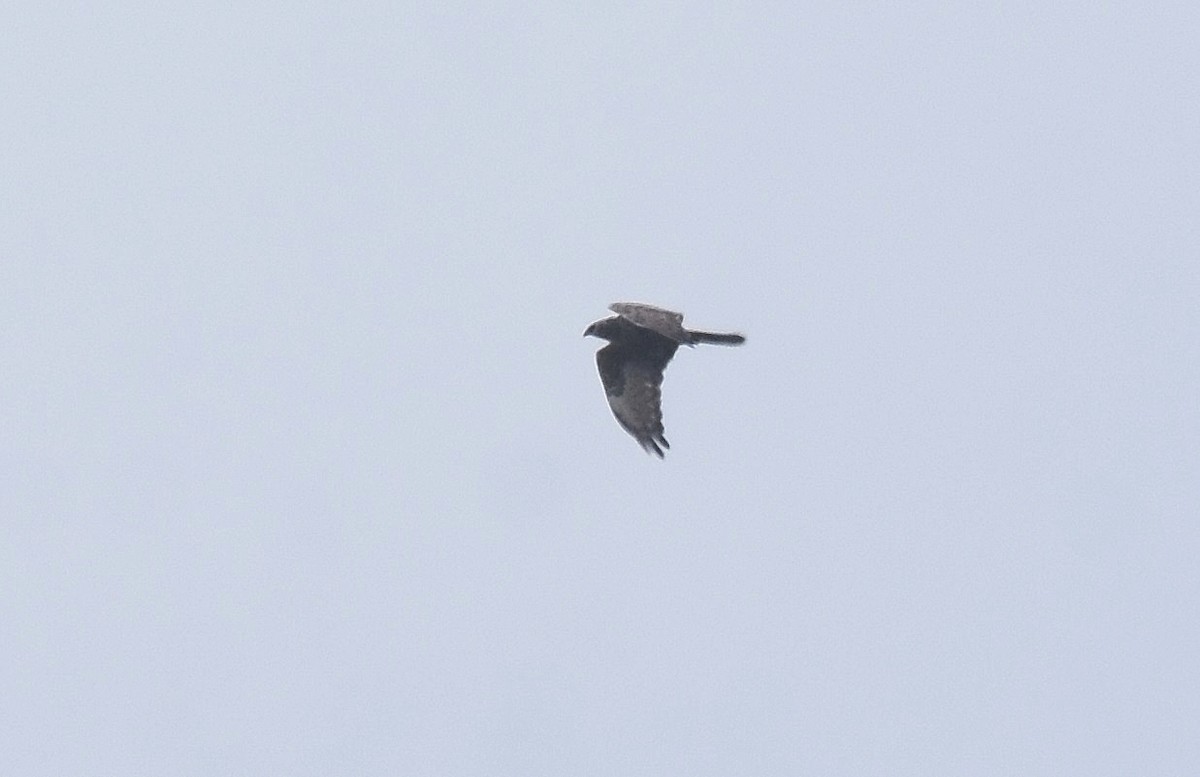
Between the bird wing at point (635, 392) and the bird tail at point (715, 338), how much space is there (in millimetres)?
718

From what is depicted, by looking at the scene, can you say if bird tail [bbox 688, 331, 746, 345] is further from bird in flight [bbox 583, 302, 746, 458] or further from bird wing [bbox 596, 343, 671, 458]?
bird wing [bbox 596, 343, 671, 458]

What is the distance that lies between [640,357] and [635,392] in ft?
1.59

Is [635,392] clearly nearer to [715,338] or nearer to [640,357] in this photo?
[640,357]

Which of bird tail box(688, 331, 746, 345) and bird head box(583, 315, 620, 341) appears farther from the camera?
bird head box(583, 315, 620, 341)

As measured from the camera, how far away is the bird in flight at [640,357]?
54.0 ft

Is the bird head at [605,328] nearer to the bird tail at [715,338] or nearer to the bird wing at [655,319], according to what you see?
the bird wing at [655,319]

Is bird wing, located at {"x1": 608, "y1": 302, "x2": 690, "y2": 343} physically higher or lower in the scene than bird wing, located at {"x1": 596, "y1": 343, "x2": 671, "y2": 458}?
higher

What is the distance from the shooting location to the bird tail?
645 inches

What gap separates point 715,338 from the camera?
16469 millimetres

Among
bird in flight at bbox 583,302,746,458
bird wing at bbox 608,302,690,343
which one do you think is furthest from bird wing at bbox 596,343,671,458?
bird wing at bbox 608,302,690,343

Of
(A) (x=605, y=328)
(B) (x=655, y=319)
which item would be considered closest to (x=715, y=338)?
(B) (x=655, y=319)

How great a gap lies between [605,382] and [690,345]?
1210mm

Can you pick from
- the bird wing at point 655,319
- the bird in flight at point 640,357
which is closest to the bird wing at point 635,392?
the bird in flight at point 640,357

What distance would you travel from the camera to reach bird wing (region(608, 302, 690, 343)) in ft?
53.7
